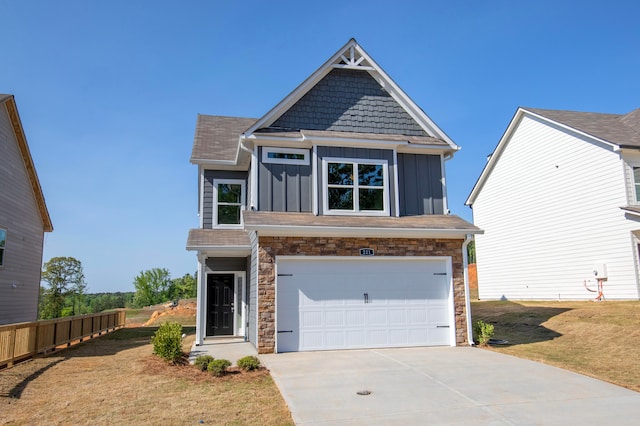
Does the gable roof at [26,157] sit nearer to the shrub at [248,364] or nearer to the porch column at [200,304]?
the porch column at [200,304]

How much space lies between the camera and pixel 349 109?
14656 mm

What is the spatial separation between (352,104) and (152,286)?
50.3m

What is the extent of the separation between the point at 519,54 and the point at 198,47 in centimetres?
1191

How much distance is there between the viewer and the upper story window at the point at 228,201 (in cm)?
1625

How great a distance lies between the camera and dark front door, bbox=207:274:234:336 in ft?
54.5

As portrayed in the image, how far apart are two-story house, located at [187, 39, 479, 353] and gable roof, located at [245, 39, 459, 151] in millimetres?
36

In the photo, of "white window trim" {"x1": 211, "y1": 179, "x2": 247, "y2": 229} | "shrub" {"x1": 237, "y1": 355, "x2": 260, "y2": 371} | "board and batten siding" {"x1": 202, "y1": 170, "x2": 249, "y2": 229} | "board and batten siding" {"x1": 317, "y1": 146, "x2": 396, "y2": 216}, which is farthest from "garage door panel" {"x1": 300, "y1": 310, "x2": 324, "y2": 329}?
"board and batten siding" {"x1": 202, "y1": 170, "x2": 249, "y2": 229}

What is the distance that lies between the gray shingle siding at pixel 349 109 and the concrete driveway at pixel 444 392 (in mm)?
7221

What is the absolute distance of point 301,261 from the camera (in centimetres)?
1215

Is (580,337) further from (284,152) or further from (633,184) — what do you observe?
(284,152)

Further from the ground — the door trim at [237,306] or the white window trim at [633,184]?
the white window trim at [633,184]

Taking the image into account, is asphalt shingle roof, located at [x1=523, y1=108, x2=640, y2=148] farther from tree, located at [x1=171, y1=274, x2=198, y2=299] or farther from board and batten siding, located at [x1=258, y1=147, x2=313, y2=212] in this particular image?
tree, located at [x1=171, y1=274, x2=198, y2=299]

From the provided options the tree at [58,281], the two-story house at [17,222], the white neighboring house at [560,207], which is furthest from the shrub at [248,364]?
the tree at [58,281]

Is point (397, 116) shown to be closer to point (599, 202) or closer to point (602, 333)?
point (602, 333)
